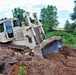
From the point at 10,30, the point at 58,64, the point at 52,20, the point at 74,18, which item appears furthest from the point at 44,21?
the point at 58,64

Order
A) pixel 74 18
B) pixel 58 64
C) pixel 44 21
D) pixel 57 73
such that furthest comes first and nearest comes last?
pixel 74 18 → pixel 44 21 → pixel 58 64 → pixel 57 73

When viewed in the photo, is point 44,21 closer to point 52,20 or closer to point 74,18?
point 52,20

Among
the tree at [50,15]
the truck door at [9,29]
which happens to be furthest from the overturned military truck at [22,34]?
the tree at [50,15]

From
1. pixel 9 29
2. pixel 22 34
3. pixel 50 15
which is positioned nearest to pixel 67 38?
pixel 50 15

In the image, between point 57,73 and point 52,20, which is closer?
point 57,73

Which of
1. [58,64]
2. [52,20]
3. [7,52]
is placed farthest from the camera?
[52,20]

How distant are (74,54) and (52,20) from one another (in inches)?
1189

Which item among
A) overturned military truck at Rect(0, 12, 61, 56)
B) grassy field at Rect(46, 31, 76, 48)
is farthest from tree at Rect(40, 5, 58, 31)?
overturned military truck at Rect(0, 12, 61, 56)

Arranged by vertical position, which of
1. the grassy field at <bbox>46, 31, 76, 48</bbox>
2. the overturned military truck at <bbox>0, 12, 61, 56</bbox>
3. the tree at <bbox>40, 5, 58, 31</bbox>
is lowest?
the grassy field at <bbox>46, 31, 76, 48</bbox>

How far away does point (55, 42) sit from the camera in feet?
41.3

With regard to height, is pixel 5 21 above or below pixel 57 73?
above

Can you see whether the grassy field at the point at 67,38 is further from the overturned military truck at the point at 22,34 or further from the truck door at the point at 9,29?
the truck door at the point at 9,29

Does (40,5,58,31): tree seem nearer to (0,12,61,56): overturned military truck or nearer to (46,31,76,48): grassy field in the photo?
(46,31,76,48): grassy field

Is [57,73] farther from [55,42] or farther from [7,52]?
[55,42]
